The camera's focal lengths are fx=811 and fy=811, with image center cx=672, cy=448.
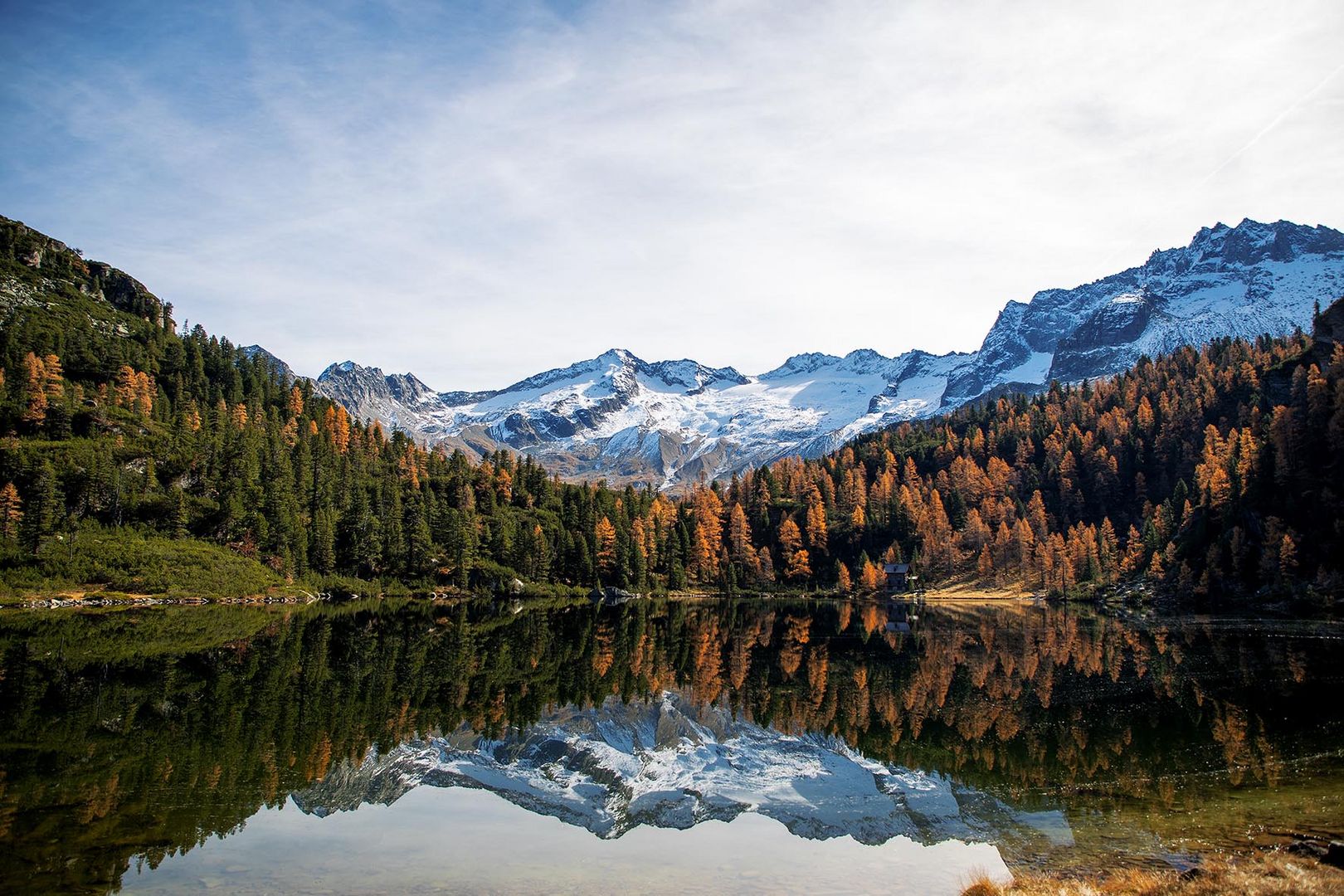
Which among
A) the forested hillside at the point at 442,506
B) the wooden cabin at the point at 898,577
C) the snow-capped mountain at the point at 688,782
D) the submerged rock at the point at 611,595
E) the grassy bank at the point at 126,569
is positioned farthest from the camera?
the wooden cabin at the point at 898,577

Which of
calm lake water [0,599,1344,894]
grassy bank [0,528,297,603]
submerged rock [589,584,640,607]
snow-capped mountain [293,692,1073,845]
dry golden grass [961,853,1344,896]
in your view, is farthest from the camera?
submerged rock [589,584,640,607]

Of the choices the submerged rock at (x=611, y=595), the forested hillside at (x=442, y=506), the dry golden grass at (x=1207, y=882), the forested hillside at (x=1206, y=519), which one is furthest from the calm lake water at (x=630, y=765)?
the submerged rock at (x=611, y=595)

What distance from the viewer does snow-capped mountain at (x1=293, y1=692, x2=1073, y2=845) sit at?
92.0 ft

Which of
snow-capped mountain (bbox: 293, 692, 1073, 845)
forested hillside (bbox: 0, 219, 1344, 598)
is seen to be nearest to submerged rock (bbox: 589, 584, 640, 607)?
forested hillside (bbox: 0, 219, 1344, 598)

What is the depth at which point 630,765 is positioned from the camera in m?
37.5

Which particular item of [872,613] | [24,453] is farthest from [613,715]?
[24,453]

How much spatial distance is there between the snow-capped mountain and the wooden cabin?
145 m

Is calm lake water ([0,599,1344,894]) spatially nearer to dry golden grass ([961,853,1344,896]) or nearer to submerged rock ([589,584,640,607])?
dry golden grass ([961,853,1344,896])

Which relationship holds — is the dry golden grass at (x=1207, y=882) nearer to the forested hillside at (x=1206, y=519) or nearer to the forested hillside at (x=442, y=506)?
the forested hillside at (x=1206, y=519)

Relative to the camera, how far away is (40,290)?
19138 cm

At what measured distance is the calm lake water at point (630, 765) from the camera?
920 inches

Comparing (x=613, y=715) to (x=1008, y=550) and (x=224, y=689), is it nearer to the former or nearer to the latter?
(x=224, y=689)

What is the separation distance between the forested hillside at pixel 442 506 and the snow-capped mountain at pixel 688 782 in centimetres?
9011

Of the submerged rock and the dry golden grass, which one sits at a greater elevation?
the dry golden grass
